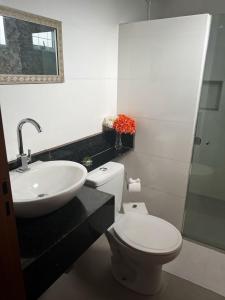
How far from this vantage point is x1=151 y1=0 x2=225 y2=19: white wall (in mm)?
2068

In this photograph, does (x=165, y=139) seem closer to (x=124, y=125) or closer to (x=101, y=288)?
(x=124, y=125)

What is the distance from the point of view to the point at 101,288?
168cm

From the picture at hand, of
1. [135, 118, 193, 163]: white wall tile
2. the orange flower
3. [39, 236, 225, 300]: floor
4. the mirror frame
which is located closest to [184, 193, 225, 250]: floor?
[135, 118, 193, 163]: white wall tile

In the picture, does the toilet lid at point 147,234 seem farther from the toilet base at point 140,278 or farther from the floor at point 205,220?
the floor at point 205,220

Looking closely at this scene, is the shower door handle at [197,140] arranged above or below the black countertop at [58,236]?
above

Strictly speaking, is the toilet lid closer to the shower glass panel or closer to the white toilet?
the white toilet

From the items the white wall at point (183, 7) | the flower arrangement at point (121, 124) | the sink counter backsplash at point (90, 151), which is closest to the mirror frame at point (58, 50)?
the sink counter backsplash at point (90, 151)

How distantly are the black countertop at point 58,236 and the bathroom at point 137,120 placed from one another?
1cm

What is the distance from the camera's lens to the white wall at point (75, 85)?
132cm

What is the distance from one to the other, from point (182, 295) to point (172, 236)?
0.45m

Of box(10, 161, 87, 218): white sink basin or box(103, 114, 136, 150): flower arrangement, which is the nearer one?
box(10, 161, 87, 218): white sink basin

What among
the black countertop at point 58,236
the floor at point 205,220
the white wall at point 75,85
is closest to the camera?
the black countertop at point 58,236

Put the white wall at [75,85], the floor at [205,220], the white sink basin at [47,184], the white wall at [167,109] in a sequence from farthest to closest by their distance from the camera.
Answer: the floor at [205,220] < the white wall at [167,109] < the white wall at [75,85] < the white sink basin at [47,184]

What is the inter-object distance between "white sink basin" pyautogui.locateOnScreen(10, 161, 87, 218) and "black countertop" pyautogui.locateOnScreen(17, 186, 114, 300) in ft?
0.21
